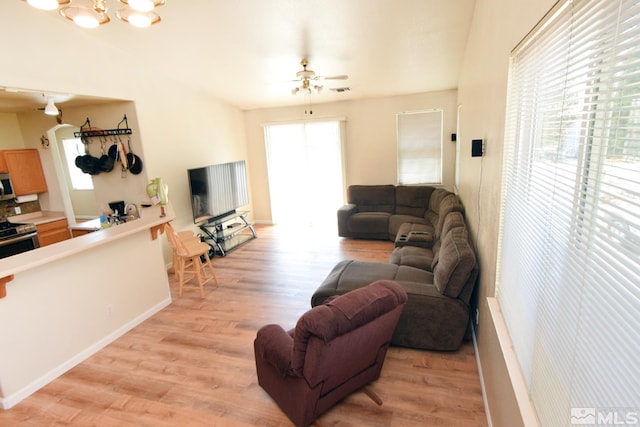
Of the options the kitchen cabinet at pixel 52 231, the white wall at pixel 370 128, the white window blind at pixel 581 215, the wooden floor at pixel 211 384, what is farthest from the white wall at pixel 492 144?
the kitchen cabinet at pixel 52 231

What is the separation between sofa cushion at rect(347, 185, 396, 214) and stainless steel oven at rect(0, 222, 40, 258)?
5061 millimetres

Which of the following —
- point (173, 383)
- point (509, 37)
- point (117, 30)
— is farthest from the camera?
point (117, 30)

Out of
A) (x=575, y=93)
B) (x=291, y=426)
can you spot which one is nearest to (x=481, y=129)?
(x=575, y=93)

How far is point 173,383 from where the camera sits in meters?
2.52

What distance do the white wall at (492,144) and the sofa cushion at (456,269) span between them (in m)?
0.10

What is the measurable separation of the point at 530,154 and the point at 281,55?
3503 millimetres

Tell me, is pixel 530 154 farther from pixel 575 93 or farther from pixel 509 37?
pixel 509 37

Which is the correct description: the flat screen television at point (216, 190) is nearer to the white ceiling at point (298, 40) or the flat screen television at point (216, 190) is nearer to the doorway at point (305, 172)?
the doorway at point (305, 172)

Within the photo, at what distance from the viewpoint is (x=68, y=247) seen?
8.89 ft

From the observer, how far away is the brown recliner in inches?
67.1

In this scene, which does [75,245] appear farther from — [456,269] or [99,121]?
[456,269]

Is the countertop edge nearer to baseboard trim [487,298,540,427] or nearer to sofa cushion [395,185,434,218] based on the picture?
baseboard trim [487,298,540,427]

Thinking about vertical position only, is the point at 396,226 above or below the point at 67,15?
below
